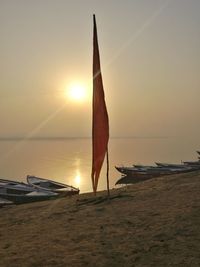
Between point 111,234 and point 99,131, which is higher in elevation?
A: point 99,131

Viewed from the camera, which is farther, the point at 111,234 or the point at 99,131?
the point at 99,131

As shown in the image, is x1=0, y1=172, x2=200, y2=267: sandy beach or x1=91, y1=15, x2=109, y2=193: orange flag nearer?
x1=0, y1=172, x2=200, y2=267: sandy beach

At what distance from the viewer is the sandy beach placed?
8164mm

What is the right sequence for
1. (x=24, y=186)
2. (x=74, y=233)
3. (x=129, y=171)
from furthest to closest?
1. (x=129, y=171)
2. (x=24, y=186)
3. (x=74, y=233)

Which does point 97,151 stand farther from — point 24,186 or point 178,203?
point 24,186

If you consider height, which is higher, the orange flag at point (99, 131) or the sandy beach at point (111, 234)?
the orange flag at point (99, 131)

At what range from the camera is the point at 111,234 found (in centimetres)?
1005

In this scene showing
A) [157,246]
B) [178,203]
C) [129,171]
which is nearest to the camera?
[157,246]

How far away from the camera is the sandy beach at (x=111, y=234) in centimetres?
816

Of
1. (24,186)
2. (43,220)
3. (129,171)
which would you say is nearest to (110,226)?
(43,220)

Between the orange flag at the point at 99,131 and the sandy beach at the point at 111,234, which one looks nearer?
the sandy beach at the point at 111,234

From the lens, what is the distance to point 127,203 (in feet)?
47.0

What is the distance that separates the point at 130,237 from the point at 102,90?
6.50 m

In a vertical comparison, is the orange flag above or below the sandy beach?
above
